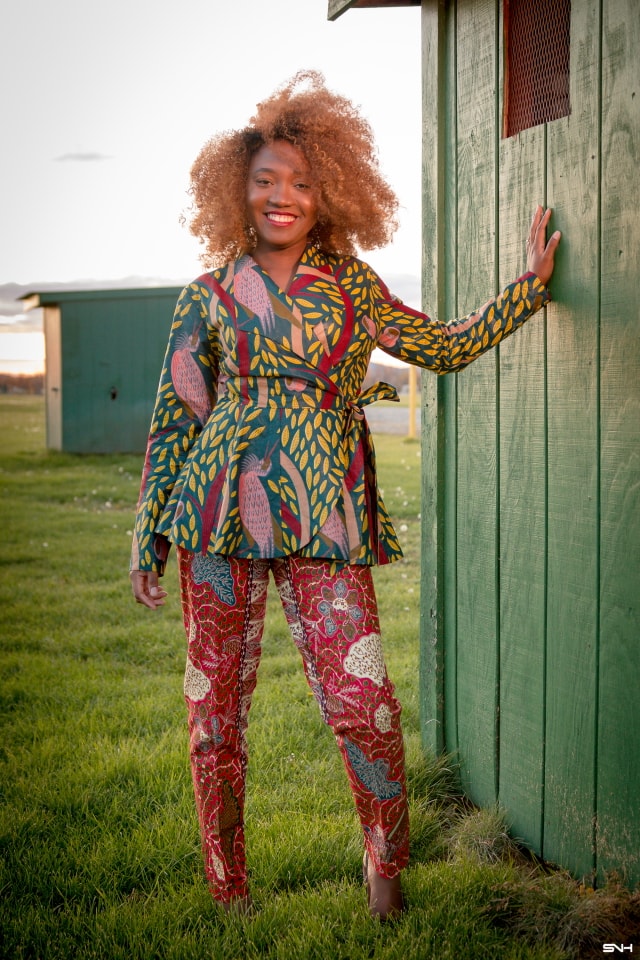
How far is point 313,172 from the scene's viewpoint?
107 inches

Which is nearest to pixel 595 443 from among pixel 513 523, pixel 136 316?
pixel 513 523

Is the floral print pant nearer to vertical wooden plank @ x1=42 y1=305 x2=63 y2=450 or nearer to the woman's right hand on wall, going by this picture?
the woman's right hand on wall

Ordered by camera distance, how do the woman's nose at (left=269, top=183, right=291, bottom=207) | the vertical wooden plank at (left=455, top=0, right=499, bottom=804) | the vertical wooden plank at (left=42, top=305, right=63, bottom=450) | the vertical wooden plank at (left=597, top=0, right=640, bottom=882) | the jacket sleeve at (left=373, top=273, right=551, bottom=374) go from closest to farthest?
the vertical wooden plank at (left=597, top=0, right=640, bottom=882), the woman's nose at (left=269, top=183, right=291, bottom=207), the jacket sleeve at (left=373, top=273, right=551, bottom=374), the vertical wooden plank at (left=455, top=0, right=499, bottom=804), the vertical wooden plank at (left=42, top=305, right=63, bottom=450)

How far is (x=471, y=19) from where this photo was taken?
3240mm

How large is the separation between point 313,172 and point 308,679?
1400 mm

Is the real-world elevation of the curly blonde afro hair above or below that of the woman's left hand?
above

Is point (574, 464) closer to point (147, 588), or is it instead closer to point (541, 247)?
point (541, 247)

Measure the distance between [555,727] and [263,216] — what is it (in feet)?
5.59

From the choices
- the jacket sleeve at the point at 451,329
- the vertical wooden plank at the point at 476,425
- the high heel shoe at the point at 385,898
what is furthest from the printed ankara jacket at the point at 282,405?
the high heel shoe at the point at 385,898

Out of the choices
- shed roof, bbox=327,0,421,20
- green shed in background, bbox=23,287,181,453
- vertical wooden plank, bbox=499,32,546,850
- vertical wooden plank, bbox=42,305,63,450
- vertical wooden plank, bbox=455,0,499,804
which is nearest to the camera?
vertical wooden plank, bbox=499,32,546,850

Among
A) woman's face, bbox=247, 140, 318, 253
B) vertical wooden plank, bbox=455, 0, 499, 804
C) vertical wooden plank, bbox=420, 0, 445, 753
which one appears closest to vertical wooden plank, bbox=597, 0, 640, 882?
vertical wooden plank, bbox=455, 0, 499, 804

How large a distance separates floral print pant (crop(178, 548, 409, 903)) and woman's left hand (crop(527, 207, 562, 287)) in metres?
1.01

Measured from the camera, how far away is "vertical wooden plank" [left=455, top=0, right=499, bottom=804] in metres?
3.18

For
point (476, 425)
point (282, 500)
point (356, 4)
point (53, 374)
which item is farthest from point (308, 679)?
point (53, 374)
